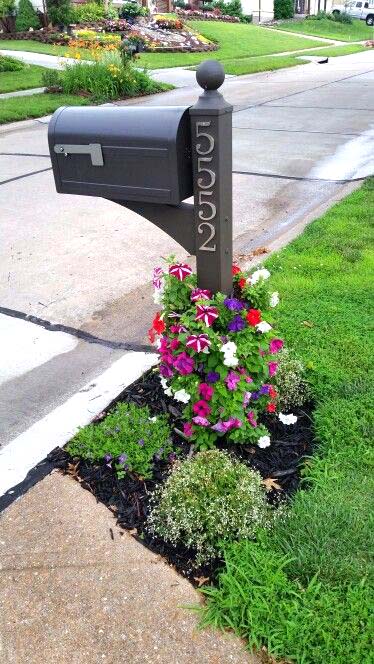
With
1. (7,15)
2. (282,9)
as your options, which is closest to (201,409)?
(7,15)

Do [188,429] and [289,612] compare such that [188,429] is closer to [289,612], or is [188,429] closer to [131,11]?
[289,612]

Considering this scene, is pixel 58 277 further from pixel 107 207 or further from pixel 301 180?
pixel 301 180

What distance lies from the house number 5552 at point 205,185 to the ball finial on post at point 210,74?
0.46 feet

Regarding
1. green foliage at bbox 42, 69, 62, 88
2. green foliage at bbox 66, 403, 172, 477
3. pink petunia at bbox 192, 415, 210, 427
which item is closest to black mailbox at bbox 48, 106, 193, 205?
Answer: pink petunia at bbox 192, 415, 210, 427

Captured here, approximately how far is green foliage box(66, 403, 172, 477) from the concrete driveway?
1.35ft

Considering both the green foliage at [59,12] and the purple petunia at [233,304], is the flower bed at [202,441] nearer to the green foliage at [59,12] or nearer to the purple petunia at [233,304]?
the purple petunia at [233,304]

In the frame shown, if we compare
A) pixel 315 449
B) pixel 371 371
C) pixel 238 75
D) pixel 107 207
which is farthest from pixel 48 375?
pixel 238 75

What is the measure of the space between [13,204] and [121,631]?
5.45 meters

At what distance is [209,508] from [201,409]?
47 centimetres

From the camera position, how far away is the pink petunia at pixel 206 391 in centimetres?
249

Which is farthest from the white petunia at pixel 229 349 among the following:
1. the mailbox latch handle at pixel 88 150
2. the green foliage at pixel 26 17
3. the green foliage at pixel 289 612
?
the green foliage at pixel 26 17

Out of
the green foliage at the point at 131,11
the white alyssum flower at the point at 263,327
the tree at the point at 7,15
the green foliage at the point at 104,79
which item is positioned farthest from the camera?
the green foliage at the point at 131,11

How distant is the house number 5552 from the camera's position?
2.21 m

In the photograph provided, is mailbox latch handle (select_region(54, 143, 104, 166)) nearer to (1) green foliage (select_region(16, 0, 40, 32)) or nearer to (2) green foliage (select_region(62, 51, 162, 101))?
(2) green foliage (select_region(62, 51, 162, 101))
